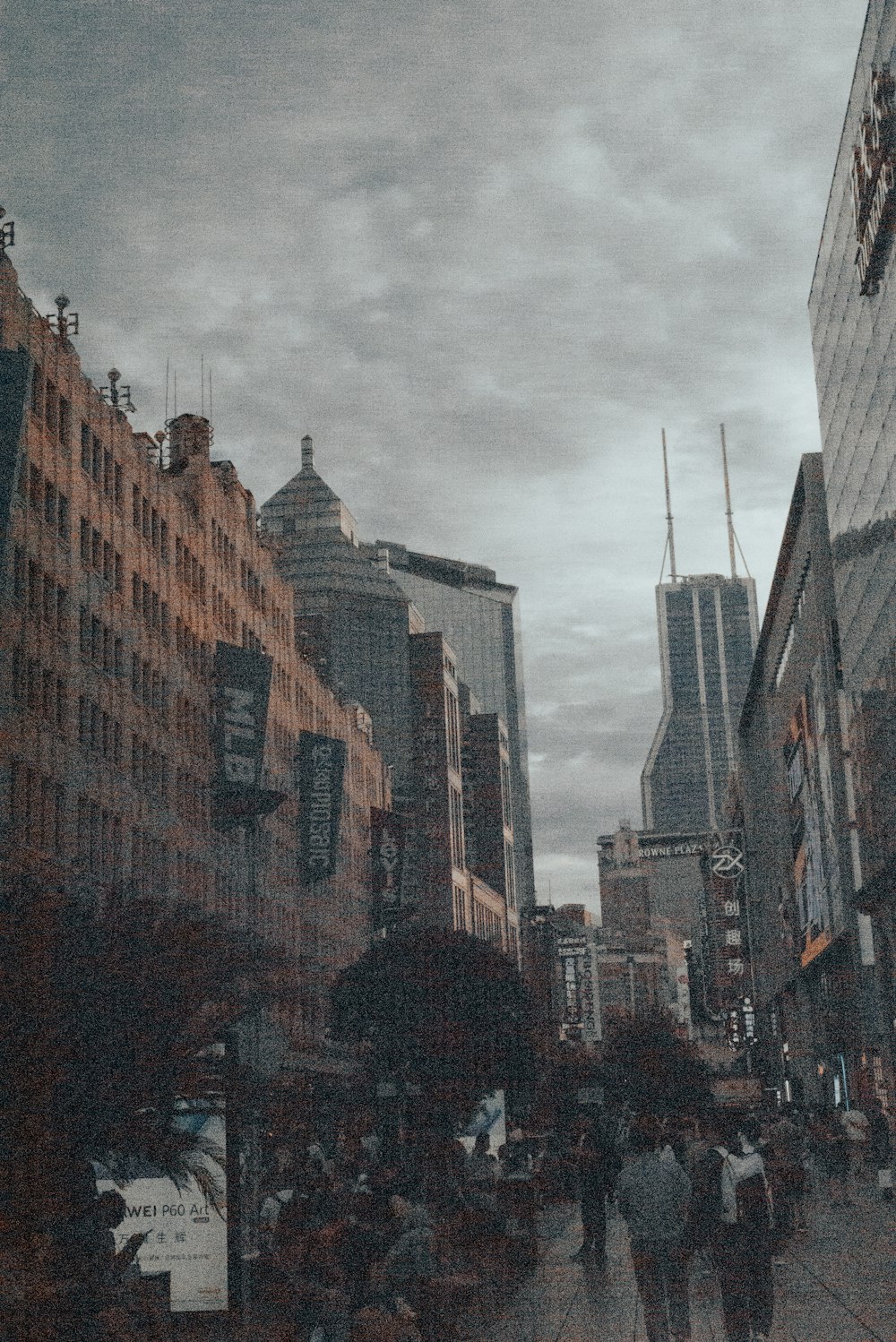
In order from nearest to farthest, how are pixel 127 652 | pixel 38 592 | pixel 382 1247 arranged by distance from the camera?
pixel 382 1247 → pixel 38 592 → pixel 127 652

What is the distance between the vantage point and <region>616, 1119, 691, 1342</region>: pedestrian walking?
1512cm

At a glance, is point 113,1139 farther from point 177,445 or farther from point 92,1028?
point 177,445

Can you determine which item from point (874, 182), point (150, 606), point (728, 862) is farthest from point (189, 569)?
point (728, 862)

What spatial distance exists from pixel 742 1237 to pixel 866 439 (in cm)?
5003

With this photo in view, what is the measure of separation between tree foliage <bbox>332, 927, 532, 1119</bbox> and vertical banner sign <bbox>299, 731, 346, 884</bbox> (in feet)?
69.1

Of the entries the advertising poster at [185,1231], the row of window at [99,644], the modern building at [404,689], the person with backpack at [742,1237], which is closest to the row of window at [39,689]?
the row of window at [99,644]

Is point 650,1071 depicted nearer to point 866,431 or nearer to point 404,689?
point 404,689

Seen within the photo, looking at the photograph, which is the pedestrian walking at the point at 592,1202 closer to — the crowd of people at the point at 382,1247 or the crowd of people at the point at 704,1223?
the crowd of people at the point at 382,1247

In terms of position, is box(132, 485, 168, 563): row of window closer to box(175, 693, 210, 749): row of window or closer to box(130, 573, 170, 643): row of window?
box(130, 573, 170, 643): row of window

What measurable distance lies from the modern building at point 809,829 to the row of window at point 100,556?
3270cm

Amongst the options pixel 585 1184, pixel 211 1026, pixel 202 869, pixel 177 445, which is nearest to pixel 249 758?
pixel 202 869

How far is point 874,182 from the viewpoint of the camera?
53.1m

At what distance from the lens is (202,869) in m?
68.4

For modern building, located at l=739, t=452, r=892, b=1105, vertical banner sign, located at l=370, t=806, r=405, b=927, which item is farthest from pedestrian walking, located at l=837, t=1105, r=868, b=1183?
vertical banner sign, located at l=370, t=806, r=405, b=927
